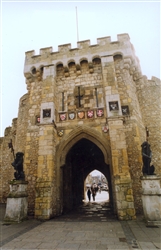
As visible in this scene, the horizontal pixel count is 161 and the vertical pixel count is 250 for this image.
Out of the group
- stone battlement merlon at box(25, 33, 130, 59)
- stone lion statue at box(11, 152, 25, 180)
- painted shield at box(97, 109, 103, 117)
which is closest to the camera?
stone lion statue at box(11, 152, 25, 180)

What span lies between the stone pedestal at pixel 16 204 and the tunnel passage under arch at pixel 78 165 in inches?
112

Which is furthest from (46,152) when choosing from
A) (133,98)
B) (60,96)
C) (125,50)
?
(125,50)

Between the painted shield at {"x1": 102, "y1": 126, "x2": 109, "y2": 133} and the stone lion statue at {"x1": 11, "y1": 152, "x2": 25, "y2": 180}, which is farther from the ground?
the painted shield at {"x1": 102, "y1": 126, "x2": 109, "y2": 133}

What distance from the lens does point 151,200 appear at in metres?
5.48

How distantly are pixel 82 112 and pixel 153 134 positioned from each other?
4.21 m

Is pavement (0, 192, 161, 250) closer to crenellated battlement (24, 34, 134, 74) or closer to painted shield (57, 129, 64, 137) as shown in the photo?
painted shield (57, 129, 64, 137)

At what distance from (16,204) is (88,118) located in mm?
4889

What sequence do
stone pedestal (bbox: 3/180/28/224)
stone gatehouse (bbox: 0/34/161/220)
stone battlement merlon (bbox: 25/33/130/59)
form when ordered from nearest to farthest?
1. stone pedestal (bbox: 3/180/28/224)
2. stone gatehouse (bbox: 0/34/161/220)
3. stone battlement merlon (bbox: 25/33/130/59)

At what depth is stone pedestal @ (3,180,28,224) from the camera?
6225 millimetres

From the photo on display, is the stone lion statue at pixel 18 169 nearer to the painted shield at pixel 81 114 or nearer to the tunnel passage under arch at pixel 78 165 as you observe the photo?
the tunnel passage under arch at pixel 78 165

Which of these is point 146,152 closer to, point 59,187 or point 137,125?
point 137,125

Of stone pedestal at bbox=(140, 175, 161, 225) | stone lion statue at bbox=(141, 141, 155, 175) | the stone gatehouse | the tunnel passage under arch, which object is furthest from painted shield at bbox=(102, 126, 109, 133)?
stone pedestal at bbox=(140, 175, 161, 225)

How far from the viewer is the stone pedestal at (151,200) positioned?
528 centimetres

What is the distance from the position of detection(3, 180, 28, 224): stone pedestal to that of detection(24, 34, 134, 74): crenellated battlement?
21.7ft
